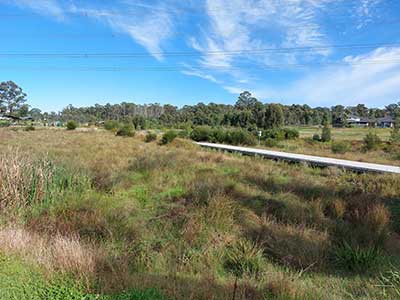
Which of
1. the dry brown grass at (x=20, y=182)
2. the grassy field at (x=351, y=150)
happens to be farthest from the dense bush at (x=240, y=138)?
the dry brown grass at (x=20, y=182)

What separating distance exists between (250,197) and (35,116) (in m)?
121

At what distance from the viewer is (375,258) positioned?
5.17m

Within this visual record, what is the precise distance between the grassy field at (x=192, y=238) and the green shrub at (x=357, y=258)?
0.02 meters

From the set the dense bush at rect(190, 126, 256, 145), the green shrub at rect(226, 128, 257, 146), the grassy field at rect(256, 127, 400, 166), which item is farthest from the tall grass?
the dense bush at rect(190, 126, 256, 145)

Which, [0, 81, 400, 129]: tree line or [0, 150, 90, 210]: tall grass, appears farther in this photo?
[0, 81, 400, 129]: tree line

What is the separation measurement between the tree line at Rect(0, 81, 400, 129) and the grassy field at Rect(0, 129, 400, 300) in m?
44.3

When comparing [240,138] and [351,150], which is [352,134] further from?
[240,138]

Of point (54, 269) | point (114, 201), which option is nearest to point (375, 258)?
point (54, 269)

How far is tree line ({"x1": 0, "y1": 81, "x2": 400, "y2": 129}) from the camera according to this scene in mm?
64750

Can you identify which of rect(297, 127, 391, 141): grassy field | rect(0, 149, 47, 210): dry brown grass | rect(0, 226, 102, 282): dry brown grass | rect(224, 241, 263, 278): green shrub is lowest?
rect(224, 241, 263, 278): green shrub

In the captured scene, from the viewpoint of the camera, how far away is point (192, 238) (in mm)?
5879

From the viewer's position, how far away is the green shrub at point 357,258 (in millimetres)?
5020

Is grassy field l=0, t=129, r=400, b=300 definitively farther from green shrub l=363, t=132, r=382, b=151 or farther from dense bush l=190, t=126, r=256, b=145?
dense bush l=190, t=126, r=256, b=145

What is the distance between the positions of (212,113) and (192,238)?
285 ft
